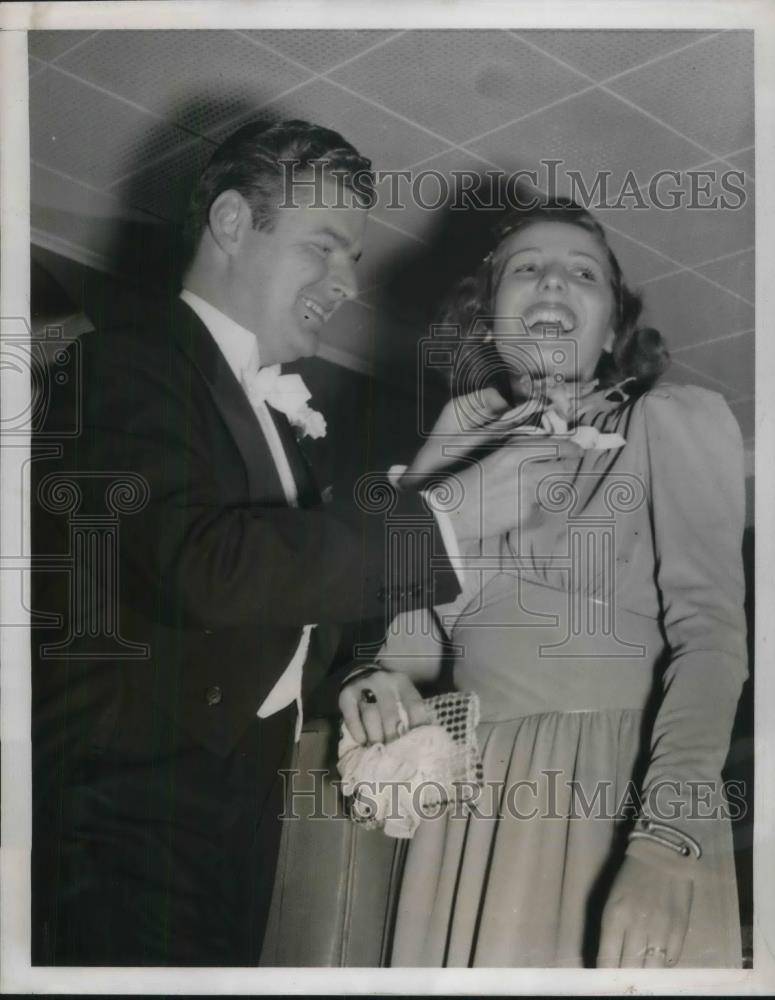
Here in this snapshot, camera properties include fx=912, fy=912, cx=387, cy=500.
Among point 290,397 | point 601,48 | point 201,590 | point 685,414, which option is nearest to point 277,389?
point 290,397

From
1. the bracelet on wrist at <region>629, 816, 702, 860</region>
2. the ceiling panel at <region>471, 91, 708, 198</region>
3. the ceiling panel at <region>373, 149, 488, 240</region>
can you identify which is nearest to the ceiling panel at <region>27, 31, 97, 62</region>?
the ceiling panel at <region>373, 149, 488, 240</region>

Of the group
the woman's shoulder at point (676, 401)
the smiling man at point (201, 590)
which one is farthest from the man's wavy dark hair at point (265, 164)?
the woman's shoulder at point (676, 401)

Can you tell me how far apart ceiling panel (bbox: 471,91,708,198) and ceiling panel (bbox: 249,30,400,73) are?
25 cm

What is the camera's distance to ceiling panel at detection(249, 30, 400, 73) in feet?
5.00

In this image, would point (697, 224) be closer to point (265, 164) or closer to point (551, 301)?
point (551, 301)

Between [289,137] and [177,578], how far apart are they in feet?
2.49

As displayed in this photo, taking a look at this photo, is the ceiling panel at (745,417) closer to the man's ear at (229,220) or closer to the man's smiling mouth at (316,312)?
the man's smiling mouth at (316,312)

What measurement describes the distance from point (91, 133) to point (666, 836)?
59.3 inches

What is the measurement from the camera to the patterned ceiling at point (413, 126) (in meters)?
1.53

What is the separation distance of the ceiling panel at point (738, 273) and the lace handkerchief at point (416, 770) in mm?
820

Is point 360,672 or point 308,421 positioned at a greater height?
point 308,421

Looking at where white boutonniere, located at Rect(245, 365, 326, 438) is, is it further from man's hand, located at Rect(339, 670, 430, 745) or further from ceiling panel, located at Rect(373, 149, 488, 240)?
man's hand, located at Rect(339, 670, 430, 745)

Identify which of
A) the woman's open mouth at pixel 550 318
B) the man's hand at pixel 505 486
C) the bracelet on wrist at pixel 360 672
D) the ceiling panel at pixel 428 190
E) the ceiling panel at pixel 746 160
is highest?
the ceiling panel at pixel 746 160

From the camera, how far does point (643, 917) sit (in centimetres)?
148
